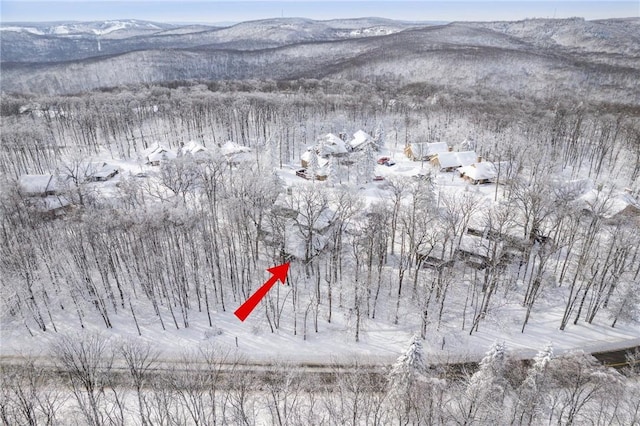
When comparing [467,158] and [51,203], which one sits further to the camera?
[467,158]

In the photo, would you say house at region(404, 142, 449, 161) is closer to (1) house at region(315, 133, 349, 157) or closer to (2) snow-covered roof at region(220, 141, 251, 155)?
(1) house at region(315, 133, 349, 157)

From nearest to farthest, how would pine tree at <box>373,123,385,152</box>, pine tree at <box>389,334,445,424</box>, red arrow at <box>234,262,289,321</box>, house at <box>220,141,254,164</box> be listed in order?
pine tree at <box>389,334,445,424</box>, red arrow at <box>234,262,289,321</box>, house at <box>220,141,254,164</box>, pine tree at <box>373,123,385,152</box>

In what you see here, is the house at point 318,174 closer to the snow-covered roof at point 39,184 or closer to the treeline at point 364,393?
the snow-covered roof at point 39,184

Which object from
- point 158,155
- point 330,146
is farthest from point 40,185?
point 330,146

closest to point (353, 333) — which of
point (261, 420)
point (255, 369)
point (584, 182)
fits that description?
point (255, 369)

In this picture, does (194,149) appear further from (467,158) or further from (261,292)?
(467,158)

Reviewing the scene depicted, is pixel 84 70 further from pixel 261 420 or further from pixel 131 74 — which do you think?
pixel 261 420

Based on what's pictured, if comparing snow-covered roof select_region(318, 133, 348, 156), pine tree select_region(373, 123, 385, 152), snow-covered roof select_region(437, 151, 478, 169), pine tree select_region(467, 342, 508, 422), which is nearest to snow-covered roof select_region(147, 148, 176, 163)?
snow-covered roof select_region(318, 133, 348, 156)
